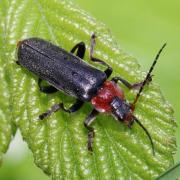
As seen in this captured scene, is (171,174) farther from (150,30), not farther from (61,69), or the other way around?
(150,30)

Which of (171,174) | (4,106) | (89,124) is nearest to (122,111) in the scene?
(89,124)

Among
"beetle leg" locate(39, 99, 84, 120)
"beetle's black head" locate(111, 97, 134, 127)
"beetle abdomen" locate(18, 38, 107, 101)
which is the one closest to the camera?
"beetle leg" locate(39, 99, 84, 120)

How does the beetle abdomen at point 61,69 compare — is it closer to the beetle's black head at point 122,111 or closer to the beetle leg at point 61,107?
the beetle leg at point 61,107

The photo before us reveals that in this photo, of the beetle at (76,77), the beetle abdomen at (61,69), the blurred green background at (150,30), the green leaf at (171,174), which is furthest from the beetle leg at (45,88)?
the blurred green background at (150,30)

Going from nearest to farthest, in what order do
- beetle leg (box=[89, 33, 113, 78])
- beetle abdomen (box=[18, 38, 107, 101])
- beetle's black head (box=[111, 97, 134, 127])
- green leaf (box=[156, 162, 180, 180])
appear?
1. green leaf (box=[156, 162, 180, 180])
2. beetle leg (box=[89, 33, 113, 78])
3. beetle's black head (box=[111, 97, 134, 127])
4. beetle abdomen (box=[18, 38, 107, 101])

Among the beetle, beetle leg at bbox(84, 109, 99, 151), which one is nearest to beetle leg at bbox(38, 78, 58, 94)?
the beetle

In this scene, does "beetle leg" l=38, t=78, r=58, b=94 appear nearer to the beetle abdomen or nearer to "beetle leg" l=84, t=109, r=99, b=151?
the beetle abdomen

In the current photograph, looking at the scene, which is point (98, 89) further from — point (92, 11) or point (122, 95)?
point (92, 11)
